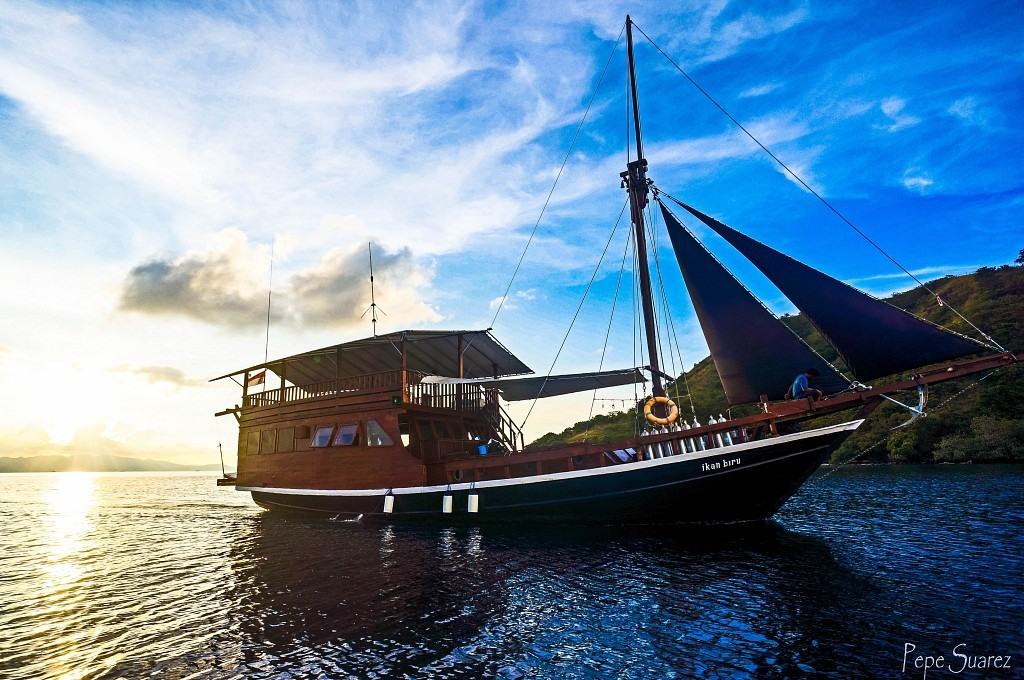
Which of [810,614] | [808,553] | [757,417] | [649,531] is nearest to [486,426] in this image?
[649,531]

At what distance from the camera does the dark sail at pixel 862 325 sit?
1227 cm

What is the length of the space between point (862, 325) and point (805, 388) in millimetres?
2164

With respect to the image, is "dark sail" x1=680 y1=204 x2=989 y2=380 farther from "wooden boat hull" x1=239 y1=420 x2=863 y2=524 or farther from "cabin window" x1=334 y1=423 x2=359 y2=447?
"cabin window" x1=334 y1=423 x2=359 y2=447

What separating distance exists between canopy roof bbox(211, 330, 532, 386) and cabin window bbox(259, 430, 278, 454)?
264cm

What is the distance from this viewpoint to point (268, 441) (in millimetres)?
22578

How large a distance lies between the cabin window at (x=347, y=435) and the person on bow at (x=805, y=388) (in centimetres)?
1482

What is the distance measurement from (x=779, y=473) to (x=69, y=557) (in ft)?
70.5

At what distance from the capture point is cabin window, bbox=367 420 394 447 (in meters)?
18.3

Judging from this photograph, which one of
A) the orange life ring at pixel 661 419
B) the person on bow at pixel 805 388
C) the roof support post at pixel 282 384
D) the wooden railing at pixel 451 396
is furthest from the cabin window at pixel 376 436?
the person on bow at pixel 805 388

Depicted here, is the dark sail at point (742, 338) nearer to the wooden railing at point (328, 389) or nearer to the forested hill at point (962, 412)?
the forested hill at point (962, 412)

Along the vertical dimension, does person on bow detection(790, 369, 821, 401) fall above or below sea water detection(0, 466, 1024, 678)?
above

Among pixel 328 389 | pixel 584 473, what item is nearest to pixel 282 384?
pixel 328 389

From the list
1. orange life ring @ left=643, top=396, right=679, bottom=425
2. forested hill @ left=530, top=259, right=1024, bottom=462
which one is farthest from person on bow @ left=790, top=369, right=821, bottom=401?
forested hill @ left=530, top=259, right=1024, bottom=462

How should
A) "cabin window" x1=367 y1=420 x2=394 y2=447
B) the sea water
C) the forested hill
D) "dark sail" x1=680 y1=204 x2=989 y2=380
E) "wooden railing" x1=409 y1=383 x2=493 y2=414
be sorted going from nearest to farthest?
the sea water, "dark sail" x1=680 y1=204 x2=989 y2=380, "cabin window" x1=367 y1=420 x2=394 y2=447, "wooden railing" x1=409 y1=383 x2=493 y2=414, the forested hill
